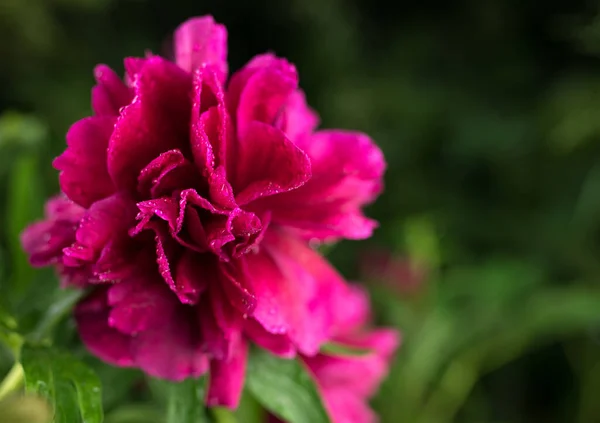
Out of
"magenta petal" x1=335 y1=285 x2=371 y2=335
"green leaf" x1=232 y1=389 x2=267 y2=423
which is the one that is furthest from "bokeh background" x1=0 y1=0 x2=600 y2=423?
"green leaf" x1=232 y1=389 x2=267 y2=423

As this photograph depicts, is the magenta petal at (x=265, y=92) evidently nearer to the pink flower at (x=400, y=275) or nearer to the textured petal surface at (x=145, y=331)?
the textured petal surface at (x=145, y=331)

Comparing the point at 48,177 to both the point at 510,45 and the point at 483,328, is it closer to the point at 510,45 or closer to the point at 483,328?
the point at 483,328

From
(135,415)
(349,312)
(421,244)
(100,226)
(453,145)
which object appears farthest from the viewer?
(453,145)

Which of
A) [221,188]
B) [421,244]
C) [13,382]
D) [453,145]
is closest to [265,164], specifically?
[221,188]

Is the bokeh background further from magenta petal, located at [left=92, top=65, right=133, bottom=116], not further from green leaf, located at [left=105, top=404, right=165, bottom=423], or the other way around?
magenta petal, located at [left=92, top=65, right=133, bottom=116]

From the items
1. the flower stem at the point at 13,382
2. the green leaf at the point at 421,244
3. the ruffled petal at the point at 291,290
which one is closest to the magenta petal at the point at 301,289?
the ruffled petal at the point at 291,290

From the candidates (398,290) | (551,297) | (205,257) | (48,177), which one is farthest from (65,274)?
(551,297)

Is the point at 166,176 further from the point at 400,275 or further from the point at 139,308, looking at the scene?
the point at 400,275
